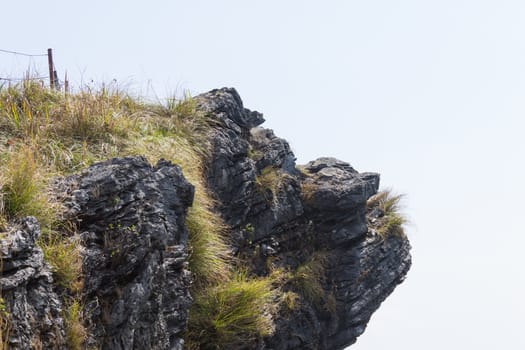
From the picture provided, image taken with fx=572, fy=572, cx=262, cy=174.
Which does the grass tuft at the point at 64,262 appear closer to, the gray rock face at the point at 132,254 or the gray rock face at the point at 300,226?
the gray rock face at the point at 132,254

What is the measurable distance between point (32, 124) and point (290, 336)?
4670mm

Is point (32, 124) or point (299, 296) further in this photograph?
point (299, 296)

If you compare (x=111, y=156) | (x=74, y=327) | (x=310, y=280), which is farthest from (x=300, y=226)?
(x=74, y=327)

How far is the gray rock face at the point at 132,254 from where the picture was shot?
530 cm

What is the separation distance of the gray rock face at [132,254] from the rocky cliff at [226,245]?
0.01 meters

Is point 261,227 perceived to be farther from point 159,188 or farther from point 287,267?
point 159,188

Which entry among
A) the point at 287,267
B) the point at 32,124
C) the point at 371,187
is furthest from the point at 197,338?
the point at 371,187

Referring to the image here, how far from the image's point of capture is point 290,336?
8484 mm

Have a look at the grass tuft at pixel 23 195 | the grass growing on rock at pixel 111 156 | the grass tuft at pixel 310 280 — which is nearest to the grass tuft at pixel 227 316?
the grass growing on rock at pixel 111 156

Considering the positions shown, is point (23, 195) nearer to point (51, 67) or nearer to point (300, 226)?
point (300, 226)

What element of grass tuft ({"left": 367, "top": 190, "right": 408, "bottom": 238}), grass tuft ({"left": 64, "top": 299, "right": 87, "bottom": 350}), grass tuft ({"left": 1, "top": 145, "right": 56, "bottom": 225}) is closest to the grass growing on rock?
grass tuft ({"left": 1, "top": 145, "right": 56, "bottom": 225})

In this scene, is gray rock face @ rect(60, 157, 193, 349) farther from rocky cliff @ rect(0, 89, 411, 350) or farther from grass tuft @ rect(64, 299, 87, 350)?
grass tuft @ rect(64, 299, 87, 350)

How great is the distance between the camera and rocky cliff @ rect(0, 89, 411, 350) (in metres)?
4.79

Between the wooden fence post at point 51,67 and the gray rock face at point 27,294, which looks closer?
the gray rock face at point 27,294
